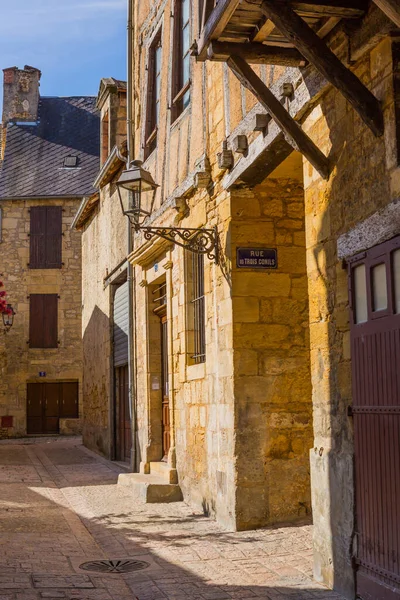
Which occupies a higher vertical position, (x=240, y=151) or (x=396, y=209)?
(x=240, y=151)

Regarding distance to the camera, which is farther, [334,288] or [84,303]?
[84,303]

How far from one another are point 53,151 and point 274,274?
19.5 m

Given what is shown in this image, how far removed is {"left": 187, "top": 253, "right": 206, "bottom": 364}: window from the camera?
8.63m

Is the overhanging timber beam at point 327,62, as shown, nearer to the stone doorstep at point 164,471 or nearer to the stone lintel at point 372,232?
the stone lintel at point 372,232

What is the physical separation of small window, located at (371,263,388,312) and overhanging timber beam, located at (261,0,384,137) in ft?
2.42

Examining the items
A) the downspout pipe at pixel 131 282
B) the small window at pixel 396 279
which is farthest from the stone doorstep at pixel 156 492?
the small window at pixel 396 279

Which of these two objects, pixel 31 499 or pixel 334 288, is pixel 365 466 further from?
pixel 31 499

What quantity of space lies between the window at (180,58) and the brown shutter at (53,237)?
15126 mm

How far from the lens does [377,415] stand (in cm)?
445

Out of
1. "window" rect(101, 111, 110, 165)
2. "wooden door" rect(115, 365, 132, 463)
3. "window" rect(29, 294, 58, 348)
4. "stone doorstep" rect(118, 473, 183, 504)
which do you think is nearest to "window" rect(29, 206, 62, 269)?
"window" rect(29, 294, 58, 348)

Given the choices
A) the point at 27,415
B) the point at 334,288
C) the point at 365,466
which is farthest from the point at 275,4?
the point at 27,415

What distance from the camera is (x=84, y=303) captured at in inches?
709

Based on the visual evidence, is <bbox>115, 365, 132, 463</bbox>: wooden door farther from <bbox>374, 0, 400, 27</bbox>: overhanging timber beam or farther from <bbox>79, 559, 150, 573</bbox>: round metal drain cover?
<bbox>374, 0, 400, 27</bbox>: overhanging timber beam

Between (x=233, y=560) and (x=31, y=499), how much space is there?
153 inches
